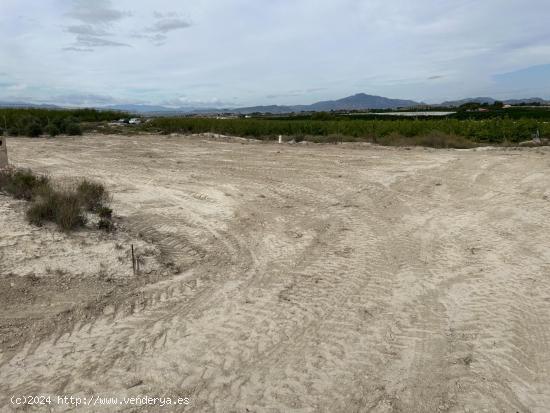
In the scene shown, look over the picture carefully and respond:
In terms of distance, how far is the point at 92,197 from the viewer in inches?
349

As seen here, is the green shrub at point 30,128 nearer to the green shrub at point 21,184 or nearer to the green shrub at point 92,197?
the green shrub at point 21,184

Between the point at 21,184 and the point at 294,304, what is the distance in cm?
647

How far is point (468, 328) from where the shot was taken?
493 cm

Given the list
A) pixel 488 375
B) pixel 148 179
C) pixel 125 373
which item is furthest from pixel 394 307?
pixel 148 179

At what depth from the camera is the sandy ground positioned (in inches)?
155

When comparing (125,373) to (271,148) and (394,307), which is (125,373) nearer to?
(394,307)

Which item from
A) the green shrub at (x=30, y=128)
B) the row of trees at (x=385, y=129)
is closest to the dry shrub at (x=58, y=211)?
the row of trees at (x=385, y=129)

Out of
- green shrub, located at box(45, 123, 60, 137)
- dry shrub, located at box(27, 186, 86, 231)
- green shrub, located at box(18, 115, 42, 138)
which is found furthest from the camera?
green shrub, located at box(45, 123, 60, 137)

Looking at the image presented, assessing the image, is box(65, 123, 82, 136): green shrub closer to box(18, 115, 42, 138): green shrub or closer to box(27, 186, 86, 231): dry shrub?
box(18, 115, 42, 138): green shrub

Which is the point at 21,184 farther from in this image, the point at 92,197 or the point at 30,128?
the point at 30,128

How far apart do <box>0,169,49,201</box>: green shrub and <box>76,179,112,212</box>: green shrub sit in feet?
2.94

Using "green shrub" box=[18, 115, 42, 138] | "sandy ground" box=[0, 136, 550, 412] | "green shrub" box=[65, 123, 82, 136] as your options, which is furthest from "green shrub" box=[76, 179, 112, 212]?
"green shrub" box=[65, 123, 82, 136]

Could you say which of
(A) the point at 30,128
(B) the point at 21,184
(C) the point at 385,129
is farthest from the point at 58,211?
(A) the point at 30,128

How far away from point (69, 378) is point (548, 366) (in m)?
4.29
